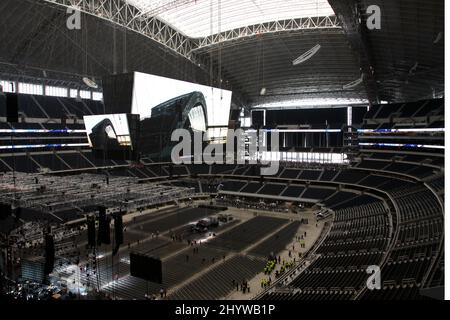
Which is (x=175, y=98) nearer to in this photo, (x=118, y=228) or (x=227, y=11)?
(x=118, y=228)

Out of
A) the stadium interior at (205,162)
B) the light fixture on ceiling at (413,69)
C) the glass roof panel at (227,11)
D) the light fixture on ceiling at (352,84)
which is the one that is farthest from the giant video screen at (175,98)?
the light fixture on ceiling at (352,84)

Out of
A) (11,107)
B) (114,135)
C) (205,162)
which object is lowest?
(205,162)

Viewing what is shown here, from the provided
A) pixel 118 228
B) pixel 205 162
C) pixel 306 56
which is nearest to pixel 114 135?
pixel 118 228

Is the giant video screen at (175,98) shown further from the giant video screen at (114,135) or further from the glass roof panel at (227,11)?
Result: the glass roof panel at (227,11)

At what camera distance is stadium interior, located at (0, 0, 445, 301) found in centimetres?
1772

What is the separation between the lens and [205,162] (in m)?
34.5

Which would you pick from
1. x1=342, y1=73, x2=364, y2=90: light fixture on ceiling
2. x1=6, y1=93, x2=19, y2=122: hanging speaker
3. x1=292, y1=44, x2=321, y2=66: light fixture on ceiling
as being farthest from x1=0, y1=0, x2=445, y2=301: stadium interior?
x1=342, y1=73, x2=364, y2=90: light fixture on ceiling

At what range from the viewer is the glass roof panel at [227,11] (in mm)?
32031

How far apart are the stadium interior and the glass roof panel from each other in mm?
199

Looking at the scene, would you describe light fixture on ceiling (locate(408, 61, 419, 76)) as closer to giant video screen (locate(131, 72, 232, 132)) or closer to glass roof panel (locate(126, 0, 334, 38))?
glass roof panel (locate(126, 0, 334, 38))

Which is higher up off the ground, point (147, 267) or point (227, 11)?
point (227, 11)

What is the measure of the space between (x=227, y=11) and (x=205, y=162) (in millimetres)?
14998

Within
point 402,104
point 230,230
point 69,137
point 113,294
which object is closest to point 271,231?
point 230,230
